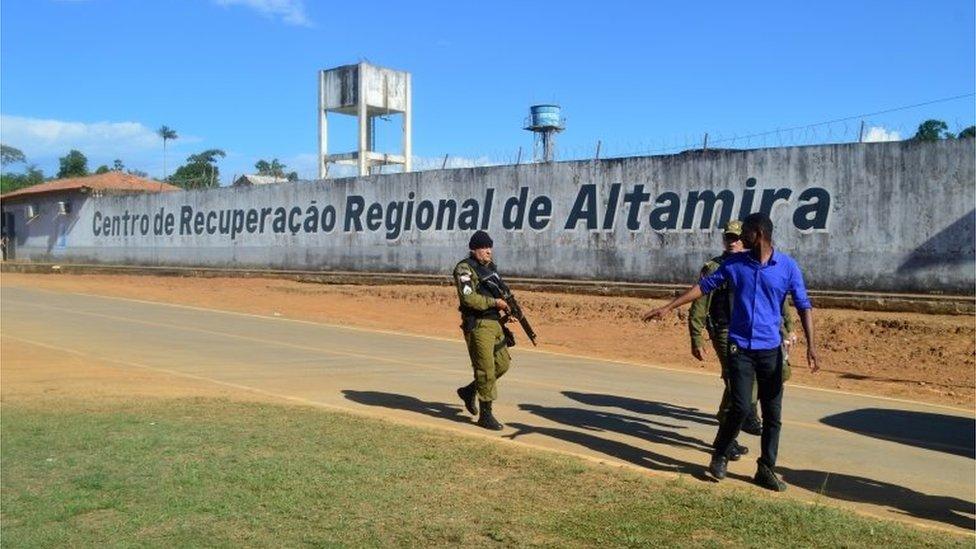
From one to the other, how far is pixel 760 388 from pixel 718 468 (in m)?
0.62

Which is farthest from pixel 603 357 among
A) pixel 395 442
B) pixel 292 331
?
pixel 395 442

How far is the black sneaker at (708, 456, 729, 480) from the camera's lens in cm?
569

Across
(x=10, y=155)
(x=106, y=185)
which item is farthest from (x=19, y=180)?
(x=106, y=185)

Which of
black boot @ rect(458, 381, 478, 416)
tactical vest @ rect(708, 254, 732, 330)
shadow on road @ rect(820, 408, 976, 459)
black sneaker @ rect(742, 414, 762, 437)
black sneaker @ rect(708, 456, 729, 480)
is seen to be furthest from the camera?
black boot @ rect(458, 381, 478, 416)

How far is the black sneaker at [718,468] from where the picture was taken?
5688 millimetres

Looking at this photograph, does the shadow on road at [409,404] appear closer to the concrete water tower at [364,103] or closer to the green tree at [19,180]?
the concrete water tower at [364,103]

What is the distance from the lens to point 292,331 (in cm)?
1658

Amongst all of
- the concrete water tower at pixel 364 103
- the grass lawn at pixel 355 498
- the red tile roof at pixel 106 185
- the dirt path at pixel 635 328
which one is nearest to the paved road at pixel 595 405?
the grass lawn at pixel 355 498

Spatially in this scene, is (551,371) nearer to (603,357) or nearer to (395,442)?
(603,357)

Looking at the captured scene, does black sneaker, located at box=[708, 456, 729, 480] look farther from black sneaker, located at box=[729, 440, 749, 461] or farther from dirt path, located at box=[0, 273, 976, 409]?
dirt path, located at box=[0, 273, 976, 409]

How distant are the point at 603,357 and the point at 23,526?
34.2 ft

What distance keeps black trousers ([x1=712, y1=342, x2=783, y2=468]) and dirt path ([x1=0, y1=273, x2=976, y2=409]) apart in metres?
5.78

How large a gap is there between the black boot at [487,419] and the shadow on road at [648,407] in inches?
63.5

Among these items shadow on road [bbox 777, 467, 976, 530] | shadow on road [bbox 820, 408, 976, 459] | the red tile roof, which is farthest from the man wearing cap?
the red tile roof
